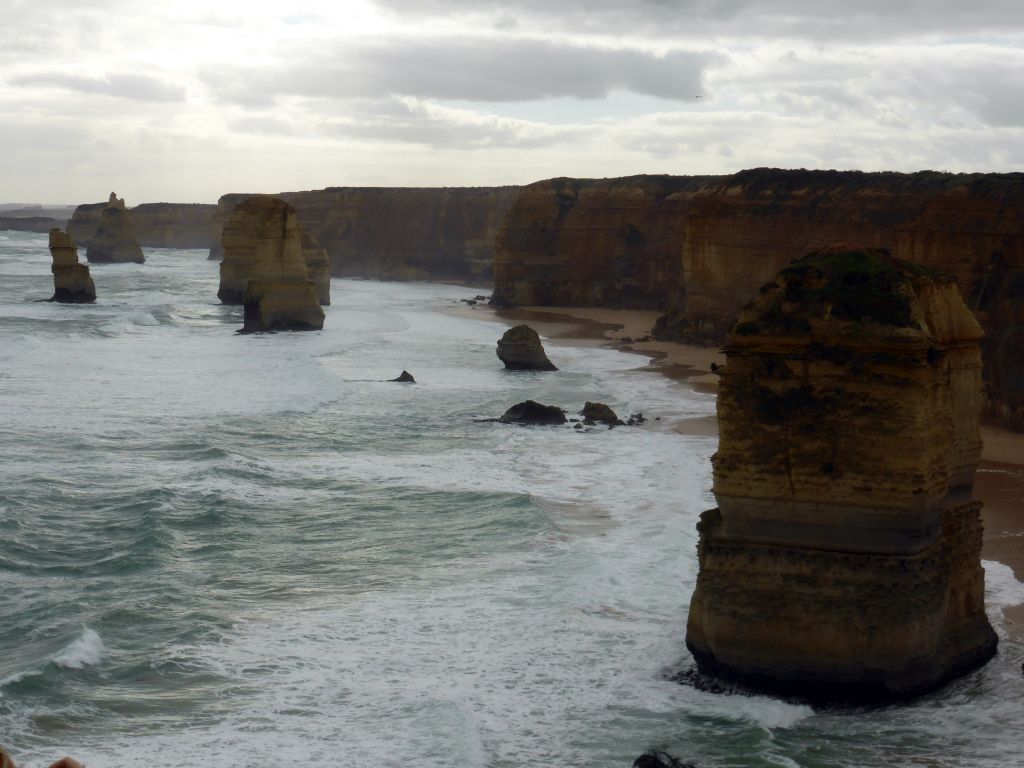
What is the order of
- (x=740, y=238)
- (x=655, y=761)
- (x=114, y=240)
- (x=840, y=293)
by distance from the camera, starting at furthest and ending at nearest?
(x=114, y=240) < (x=740, y=238) < (x=840, y=293) < (x=655, y=761)

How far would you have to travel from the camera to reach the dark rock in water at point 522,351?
38062mm

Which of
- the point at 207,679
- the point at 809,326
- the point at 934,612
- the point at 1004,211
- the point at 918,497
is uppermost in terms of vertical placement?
the point at 1004,211

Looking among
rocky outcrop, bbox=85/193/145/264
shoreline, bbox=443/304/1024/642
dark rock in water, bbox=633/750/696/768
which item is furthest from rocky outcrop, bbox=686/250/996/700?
rocky outcrop, bbox=85/193/145/264

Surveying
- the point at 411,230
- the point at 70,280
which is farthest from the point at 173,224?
the point at 70,280

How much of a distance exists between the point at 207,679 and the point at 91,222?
420 feet

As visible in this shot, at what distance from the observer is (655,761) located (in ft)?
32.3

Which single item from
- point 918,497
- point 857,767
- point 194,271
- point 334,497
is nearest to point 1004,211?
point 334,497

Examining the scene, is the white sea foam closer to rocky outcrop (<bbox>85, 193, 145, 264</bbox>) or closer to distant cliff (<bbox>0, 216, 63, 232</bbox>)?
rocky outcrop (<bbox>85, 193, 145, 264</bbox>)

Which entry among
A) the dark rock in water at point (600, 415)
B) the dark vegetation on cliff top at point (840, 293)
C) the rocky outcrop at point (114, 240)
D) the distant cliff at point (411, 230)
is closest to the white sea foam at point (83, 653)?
the dark vegetation on cliff top at point (840, 293)

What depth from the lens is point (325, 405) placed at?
3084cm

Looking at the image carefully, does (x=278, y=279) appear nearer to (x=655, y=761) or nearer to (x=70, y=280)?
(x=70, y=280)

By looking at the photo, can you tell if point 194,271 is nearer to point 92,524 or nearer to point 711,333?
point 711,333

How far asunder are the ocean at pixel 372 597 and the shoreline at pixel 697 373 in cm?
78

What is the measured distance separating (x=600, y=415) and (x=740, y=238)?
1781 cm
